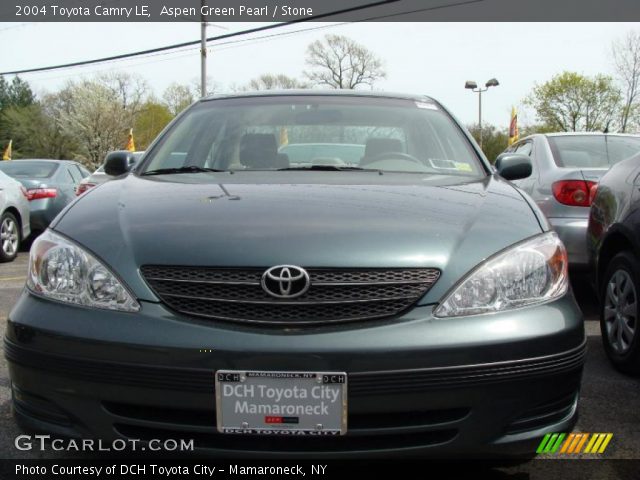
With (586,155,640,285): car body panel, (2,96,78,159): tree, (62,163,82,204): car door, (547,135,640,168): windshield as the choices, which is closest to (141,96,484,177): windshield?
(586,155,640,285): car body panel

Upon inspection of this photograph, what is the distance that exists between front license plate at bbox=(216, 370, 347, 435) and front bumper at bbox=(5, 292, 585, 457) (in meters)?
0.03

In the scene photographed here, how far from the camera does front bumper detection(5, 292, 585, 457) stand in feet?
6.22

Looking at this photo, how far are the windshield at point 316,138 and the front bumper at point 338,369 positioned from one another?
3.91 ft

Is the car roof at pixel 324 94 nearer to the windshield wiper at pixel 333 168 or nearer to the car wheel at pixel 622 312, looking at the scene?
the windshield wiper at pixel 333 168

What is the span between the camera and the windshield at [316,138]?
10.2ft

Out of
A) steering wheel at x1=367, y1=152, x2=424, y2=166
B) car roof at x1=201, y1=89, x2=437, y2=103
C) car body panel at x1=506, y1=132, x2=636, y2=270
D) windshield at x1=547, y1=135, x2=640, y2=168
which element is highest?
car roof at x1=201, y1=89, x2=437, y2=103

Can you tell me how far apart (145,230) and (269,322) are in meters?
0.55

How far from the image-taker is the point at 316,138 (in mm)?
3381

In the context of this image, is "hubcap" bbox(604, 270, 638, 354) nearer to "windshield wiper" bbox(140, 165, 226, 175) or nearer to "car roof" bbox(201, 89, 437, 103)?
"car roof" bbox(201, 89, 437, 103)

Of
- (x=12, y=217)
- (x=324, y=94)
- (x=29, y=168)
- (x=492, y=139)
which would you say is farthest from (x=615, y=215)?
(x=492, y=139)

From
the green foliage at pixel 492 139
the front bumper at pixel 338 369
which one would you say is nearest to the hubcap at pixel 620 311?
the front bumper at pixel 338 369

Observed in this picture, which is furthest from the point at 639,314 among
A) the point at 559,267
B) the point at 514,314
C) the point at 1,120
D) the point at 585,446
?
the point at 1,120

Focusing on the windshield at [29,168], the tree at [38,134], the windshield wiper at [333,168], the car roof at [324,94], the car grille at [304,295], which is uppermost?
the car roof at [324,94]

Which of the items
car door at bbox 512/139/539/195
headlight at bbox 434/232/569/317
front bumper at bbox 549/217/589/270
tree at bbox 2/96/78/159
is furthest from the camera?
tree at bbox 2/96/78/159
